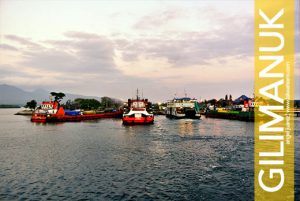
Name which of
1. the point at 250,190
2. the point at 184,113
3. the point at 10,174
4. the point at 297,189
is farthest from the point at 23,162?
the point at 184,113

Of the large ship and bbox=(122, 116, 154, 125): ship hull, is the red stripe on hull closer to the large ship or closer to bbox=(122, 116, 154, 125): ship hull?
bbox=(122, 116, 154, 125): ship hull

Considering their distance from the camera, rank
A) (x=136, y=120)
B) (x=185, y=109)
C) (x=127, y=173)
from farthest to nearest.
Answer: (x=185, y=109) < (x=136, y=120) < (x=127, y=173)

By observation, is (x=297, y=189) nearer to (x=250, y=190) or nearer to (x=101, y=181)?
(x=250, y=190)

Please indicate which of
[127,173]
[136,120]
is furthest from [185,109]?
[127,173]

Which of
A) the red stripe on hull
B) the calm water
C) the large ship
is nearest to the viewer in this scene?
the calm water

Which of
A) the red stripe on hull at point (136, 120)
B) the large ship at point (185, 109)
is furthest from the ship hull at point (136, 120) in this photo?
the large ship at point (185, 109)

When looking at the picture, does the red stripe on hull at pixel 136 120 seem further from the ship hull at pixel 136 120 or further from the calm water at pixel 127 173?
the calm water at pixel 127 173

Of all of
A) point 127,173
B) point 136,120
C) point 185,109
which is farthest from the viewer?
point 185,109

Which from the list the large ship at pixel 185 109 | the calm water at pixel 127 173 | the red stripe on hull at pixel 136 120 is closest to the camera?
the calm water at pixel 127 173

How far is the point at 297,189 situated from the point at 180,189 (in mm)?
9914

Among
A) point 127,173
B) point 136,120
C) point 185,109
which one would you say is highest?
point 185,109

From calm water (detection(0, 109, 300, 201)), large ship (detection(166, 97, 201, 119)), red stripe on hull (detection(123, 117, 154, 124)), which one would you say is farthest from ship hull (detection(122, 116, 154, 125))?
large ship (detection(166, 97, 201, 119))

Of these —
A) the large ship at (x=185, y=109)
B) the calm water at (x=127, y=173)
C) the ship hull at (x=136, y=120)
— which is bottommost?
the calm water at (x=127, y=173)

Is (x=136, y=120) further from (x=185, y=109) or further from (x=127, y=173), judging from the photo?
(x=127, y=173)
